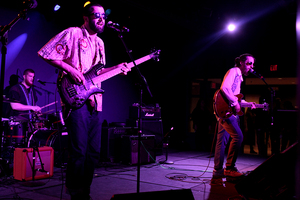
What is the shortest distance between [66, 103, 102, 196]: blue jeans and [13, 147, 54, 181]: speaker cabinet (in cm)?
209

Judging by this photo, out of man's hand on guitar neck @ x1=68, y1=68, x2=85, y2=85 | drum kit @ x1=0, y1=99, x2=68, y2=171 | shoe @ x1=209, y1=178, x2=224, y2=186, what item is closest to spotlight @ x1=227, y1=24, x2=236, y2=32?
shoe @ x1=209, y1=178, x2=224, y2=186

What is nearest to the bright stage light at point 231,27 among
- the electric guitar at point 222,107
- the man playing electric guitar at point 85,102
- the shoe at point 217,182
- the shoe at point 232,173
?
the electric guitar at point 222,107

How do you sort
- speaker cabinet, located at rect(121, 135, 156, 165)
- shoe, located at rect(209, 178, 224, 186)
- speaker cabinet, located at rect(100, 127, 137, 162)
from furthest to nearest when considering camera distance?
1. speaker cabinet, located at rect(100, 127, 137, 162)
2. speaker cabinet, located at rect(121, 135, 156, 165)
3. shoe, located at rect(209, 178, 224, 186)

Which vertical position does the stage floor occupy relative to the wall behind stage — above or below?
below

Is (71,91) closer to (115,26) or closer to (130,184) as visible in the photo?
(115,26)

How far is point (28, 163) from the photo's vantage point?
14.0ft

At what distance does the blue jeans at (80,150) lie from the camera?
2.49m

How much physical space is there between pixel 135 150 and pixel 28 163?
242 cm

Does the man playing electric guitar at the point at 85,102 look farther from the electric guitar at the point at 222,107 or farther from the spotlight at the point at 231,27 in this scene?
the spotlight at the point at 231,27

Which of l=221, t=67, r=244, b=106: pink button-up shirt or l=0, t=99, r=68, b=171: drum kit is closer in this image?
l=221, t=67, r=244, b=106: pink button-up shirt

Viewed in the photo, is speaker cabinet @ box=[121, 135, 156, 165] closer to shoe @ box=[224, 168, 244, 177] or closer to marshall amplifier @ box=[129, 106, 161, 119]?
marshall amplifier @ box=[129, 106, 161, 119]

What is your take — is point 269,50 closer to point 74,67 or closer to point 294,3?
point 294,3

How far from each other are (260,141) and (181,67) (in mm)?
4039

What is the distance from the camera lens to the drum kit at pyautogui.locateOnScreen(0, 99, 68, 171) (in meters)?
4.80
